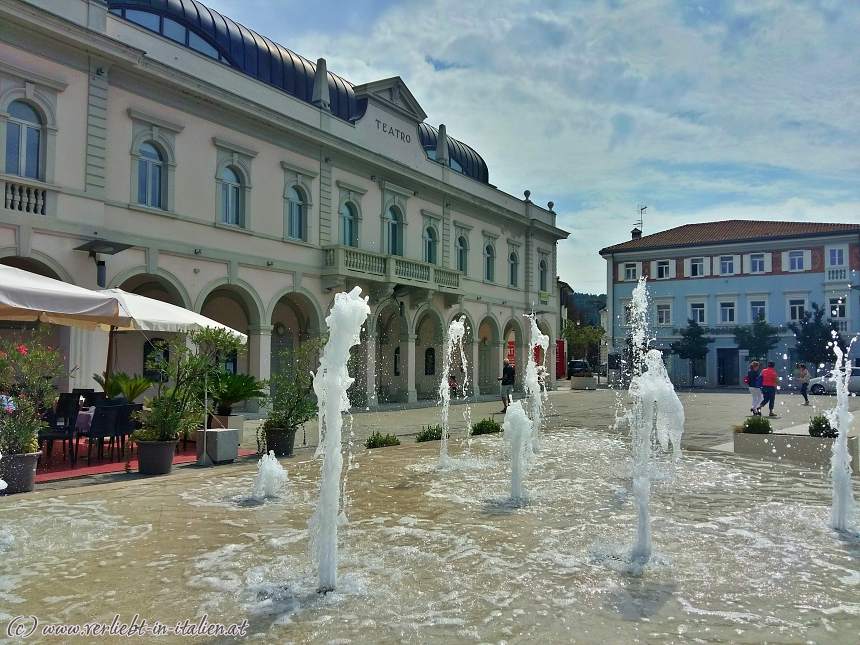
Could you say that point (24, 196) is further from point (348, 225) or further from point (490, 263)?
point (490, 263)

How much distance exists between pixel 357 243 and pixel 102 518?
58.8 ft

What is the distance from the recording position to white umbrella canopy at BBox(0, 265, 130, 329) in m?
8.66

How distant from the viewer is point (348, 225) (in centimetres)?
2380

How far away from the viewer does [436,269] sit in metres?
26.5

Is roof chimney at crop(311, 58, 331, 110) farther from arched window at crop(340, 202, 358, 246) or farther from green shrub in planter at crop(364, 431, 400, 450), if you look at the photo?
green shrub in planter at crop(364, 431, 400, 450)

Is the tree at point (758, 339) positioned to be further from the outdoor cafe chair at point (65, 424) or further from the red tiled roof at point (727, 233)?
the outdoor cafe chair at point (65, 424)

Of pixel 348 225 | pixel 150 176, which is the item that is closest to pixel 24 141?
pixel 150 176

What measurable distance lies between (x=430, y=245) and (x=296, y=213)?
25.2ft

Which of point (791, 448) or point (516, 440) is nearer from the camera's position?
point (516, 440)

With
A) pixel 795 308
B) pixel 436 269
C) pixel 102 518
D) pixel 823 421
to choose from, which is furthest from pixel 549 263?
pixel 102 518

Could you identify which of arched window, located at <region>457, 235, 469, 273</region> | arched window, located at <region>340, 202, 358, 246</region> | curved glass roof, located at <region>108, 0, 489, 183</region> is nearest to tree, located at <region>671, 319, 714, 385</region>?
arched window, located at <region>457, 235, 469, 273</region>

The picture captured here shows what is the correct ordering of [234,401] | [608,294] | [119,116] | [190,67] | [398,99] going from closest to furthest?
[234,401], [119,116], [190,67], [398,99], [608,294]

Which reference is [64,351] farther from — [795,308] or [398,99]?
[795,308]

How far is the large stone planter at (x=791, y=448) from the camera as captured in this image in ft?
34.2
